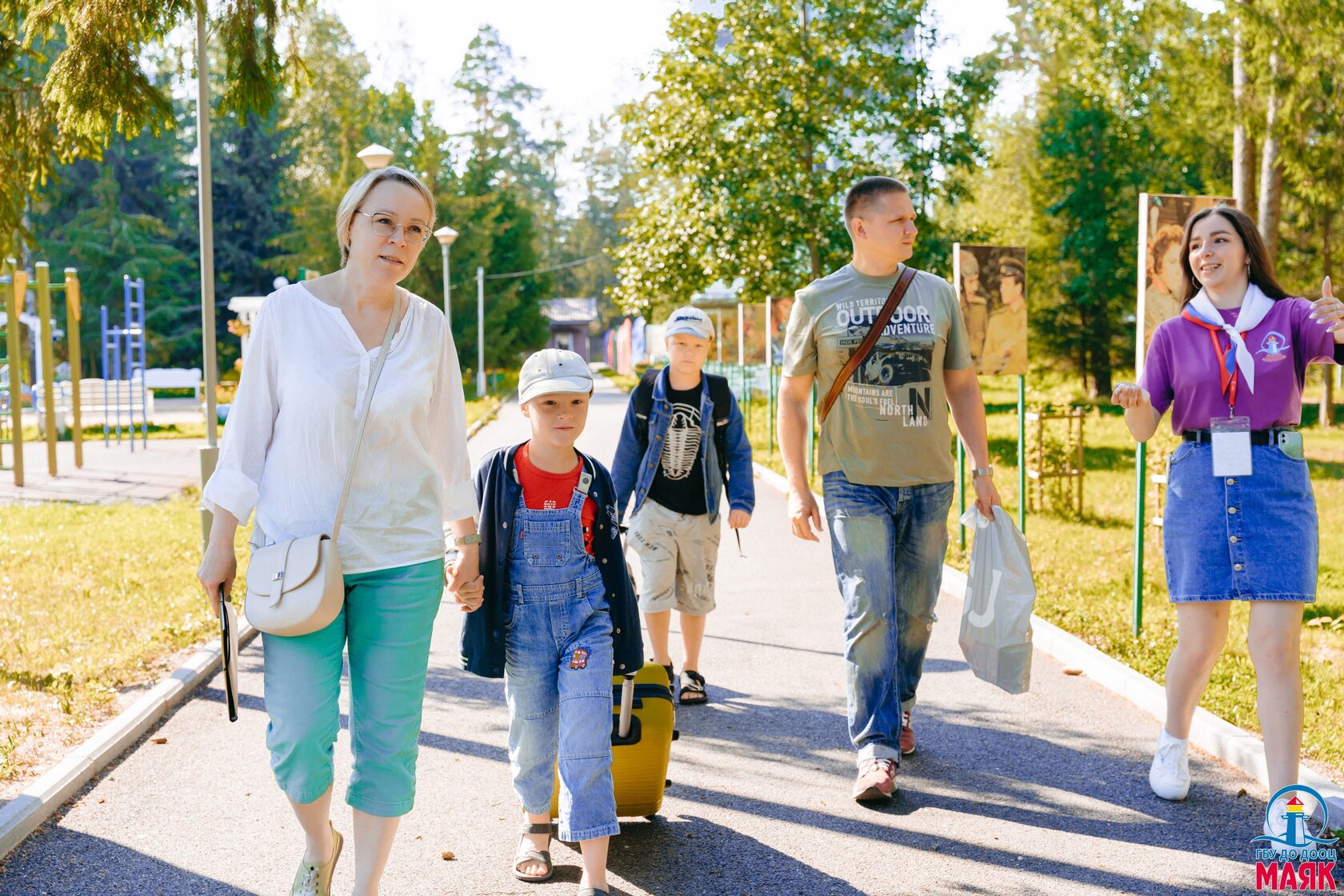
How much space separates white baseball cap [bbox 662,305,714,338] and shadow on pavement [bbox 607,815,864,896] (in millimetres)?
2135

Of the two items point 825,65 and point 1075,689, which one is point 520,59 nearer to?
point 825,65

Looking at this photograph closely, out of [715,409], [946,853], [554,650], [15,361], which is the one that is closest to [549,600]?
[554,650]

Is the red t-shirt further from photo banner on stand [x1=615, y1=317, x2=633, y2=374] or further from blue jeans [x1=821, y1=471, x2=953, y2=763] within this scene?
photo banner on stand [x1=615, y1=317, x2=633, y2=374]

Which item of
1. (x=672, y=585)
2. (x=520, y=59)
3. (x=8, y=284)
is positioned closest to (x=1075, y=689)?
(x=672, y=585)

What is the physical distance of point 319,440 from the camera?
3279 mm

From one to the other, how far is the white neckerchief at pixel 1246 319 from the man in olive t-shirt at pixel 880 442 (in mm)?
848

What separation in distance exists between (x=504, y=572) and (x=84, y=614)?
5.23 metres

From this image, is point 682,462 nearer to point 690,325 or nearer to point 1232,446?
point 690,325

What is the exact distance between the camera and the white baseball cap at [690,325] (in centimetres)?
570

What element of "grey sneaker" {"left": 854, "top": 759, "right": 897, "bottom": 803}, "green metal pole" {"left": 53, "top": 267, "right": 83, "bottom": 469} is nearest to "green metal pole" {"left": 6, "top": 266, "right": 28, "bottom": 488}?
"green metal pole" {"left": 53, "top": 267, "right": 83, "bottom": 469}

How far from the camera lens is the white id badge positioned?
4.28 metres

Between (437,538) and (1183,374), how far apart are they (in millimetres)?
2547

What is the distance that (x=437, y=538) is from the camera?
3.47 m

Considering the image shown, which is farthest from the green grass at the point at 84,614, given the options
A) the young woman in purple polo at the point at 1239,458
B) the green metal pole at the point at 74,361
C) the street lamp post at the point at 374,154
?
the green metal pole at the point at 74,361
